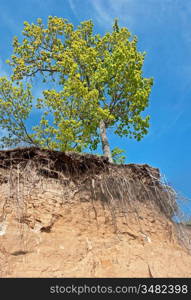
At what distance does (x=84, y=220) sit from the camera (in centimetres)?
513

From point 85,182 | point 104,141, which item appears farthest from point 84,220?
point 104,141

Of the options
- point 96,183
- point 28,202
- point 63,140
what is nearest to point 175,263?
point 96,183

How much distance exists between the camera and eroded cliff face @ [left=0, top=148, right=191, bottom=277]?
4324mm

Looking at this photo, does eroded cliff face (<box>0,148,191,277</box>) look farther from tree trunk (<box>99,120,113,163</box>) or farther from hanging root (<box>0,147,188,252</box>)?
tree trunk (<box>99,120,113,163</box>)

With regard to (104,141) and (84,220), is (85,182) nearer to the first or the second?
(84,220)

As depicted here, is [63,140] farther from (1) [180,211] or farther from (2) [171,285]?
(2) [171,285]

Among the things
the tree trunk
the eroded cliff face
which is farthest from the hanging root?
the tree trunk

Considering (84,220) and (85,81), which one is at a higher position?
(85,81)

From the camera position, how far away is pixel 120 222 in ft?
17.5

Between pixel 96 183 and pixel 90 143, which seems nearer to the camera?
pixel 96 183

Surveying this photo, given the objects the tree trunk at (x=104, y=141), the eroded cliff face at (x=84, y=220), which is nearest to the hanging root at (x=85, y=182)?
the eroded cliff face at (x=84, y=220)

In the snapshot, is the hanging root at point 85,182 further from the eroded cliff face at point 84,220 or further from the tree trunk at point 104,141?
the tree trunk at point 104,141

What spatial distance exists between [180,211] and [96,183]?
1.95 meters

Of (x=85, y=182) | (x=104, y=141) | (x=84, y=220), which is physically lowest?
(x=84, y=220)
